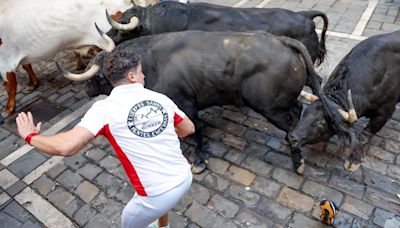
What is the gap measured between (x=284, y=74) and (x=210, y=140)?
5.48ft

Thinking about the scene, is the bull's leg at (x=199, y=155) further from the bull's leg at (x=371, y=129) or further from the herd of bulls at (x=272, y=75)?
the bull's leg at (x=371, y=129)

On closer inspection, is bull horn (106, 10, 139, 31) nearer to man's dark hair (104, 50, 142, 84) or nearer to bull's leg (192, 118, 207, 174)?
bull's leg (192, 118, 207, 174)

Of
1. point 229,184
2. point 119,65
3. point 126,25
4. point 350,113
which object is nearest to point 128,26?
point 126,25

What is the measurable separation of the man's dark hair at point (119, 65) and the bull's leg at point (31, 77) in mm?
4726

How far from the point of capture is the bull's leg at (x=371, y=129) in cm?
399

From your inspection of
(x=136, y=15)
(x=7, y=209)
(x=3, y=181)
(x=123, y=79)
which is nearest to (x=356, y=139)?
(x=123, y=79)

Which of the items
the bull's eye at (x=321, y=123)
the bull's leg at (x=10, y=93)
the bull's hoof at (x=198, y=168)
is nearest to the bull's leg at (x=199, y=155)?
the bull's hoof at (x=198, y=168)

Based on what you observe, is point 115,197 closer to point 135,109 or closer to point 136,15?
point 135,109

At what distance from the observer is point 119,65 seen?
2.44 meters

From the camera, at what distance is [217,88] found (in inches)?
158

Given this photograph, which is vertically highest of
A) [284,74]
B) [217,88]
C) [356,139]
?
[284,74]

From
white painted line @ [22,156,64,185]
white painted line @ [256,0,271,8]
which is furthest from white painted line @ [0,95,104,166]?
white painted line @ [256,0,271,8]

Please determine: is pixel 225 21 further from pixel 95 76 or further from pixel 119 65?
pixel 119 65

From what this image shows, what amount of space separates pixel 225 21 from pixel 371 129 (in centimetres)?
256
